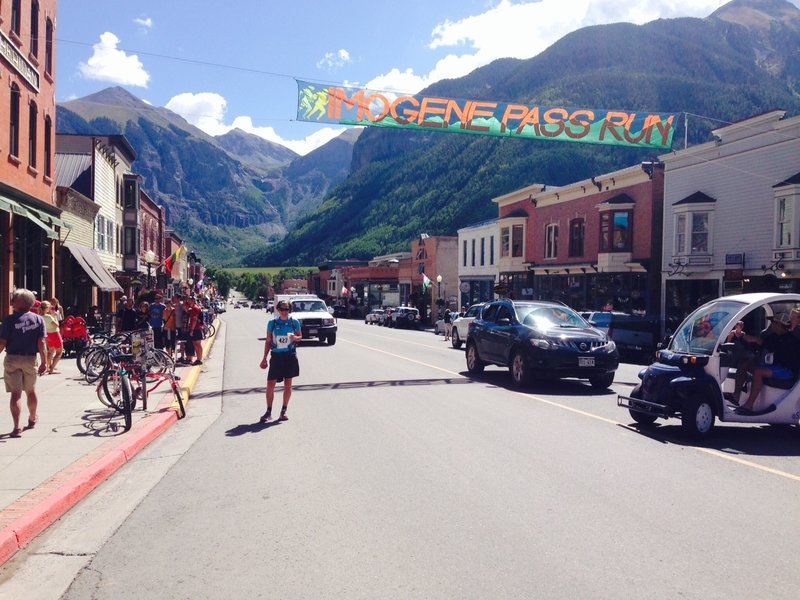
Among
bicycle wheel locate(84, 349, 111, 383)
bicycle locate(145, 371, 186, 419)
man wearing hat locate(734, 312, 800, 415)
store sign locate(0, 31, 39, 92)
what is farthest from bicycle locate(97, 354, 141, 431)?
store sign locate(0, 31, 39, 92)

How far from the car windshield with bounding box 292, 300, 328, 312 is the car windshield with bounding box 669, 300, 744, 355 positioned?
2097cm

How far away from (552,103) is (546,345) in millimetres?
99874

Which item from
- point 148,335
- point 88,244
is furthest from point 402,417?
point 88,244

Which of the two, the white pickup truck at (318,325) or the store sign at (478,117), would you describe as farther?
the white pickup truck at (318,325)

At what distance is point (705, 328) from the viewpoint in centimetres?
968

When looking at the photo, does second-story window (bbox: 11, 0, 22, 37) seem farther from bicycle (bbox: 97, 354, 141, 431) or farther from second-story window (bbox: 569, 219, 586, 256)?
second-story window (bbox: 569, 219, 586, 256)

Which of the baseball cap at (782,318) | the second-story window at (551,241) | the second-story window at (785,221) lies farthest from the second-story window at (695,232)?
the baseball cap at (782,318)

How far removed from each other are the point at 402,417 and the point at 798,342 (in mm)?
5519

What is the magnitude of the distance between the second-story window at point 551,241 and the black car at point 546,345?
91.3ft

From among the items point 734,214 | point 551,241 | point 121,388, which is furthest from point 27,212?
point 551,241

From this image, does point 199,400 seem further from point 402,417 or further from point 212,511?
point 212,511

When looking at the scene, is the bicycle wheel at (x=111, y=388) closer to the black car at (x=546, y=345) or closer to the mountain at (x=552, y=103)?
the black car at (x=546, y=345)

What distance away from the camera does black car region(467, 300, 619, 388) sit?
537 inches

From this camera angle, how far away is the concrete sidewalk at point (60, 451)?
19.8 ft
